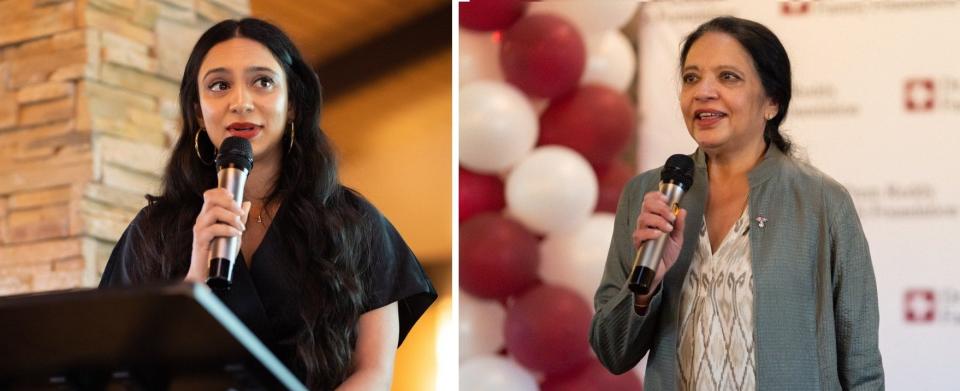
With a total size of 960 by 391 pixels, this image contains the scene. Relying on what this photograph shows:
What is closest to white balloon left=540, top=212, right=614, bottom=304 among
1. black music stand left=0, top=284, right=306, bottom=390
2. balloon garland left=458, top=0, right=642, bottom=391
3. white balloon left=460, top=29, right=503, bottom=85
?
balloon garland left=458, top=0, right=642, bottom=391

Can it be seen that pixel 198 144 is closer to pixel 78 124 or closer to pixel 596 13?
pixel 596 13

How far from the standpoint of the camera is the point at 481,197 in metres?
3.13

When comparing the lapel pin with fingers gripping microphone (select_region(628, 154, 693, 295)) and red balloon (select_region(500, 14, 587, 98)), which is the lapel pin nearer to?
fingers gripping microphone (select_region(628, 154, 693, 295))

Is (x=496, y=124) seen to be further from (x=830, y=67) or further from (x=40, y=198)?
(x=40, y=198)

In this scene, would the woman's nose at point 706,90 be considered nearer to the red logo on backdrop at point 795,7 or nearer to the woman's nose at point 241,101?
the red logo on backdrop at point 795,7

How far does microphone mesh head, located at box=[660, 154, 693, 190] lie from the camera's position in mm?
2184

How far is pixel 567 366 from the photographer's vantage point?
300 centimetres

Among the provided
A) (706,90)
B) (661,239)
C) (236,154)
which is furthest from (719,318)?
(236,154)

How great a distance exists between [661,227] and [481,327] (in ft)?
3.49

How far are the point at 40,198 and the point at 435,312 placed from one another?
116 centimetres

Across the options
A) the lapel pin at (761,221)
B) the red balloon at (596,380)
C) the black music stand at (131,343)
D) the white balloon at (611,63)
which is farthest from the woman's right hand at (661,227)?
the black music stand at (131,343)

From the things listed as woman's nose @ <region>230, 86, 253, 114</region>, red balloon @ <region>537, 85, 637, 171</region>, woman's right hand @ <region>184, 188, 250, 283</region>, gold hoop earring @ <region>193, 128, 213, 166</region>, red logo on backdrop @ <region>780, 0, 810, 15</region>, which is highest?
red logo on backdrop @ <region>780, 0, 810, 15</region>

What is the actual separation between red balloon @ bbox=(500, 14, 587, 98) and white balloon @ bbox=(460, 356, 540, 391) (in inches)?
25.9

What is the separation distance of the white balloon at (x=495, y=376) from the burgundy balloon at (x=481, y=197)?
13.9 inches
